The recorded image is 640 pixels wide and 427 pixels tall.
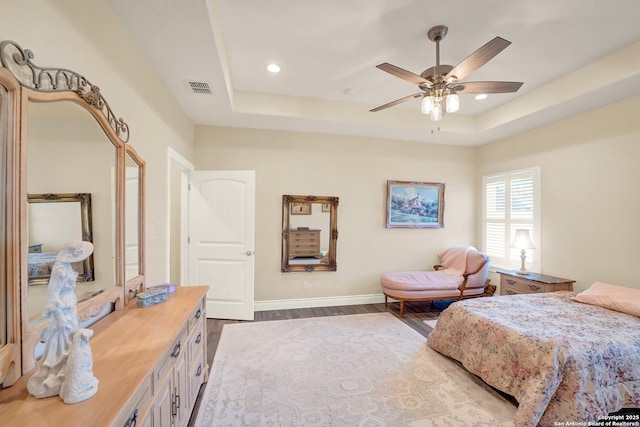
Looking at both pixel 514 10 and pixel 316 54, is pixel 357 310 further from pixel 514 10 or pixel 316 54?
pixel 514 10

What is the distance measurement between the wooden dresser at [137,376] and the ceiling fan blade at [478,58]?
2518 mm

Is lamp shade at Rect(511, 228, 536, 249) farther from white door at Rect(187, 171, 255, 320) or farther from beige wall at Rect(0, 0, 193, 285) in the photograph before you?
beige wall at Rect(0, 0, 193, 285)

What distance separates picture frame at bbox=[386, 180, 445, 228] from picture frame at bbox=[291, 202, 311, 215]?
1338mm

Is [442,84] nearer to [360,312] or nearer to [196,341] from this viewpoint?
[196,341]

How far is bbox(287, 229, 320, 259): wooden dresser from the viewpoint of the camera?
4.03 meters

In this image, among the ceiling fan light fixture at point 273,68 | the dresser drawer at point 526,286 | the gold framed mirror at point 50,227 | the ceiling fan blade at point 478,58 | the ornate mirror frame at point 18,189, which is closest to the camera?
the ornate mirror frame at point 18,189

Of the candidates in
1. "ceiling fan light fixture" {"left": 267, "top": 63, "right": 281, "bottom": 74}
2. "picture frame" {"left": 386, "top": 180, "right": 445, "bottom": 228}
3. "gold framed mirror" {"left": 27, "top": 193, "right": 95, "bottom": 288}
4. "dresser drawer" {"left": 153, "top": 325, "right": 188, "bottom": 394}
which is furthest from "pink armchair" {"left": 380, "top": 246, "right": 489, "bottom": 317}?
"gold framed mirror" {"left": 27, "top": 193, "right": 95, "bottom": 288}

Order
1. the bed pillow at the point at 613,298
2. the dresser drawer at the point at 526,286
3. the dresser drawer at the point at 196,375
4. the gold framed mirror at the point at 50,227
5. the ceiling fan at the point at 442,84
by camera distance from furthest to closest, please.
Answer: the dresser drawer at the point at 526,286
the bed pillow at the point at 613,298
the ceiling fan at the point at 442,84
the dresser drawer at the point at 196,375
the gold framed mirror at the point at 50,227

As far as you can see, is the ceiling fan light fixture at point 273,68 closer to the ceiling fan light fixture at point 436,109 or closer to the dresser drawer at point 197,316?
the ceiling fan light fixture at point 436,109

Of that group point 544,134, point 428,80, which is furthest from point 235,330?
point 544,134

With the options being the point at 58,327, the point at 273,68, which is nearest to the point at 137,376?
the point at 58,327

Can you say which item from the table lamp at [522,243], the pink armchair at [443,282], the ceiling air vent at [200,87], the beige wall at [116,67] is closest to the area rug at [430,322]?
the pink armchair at [443,282]

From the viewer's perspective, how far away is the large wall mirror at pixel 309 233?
4.01 meters

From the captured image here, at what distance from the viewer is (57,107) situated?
1.20m
